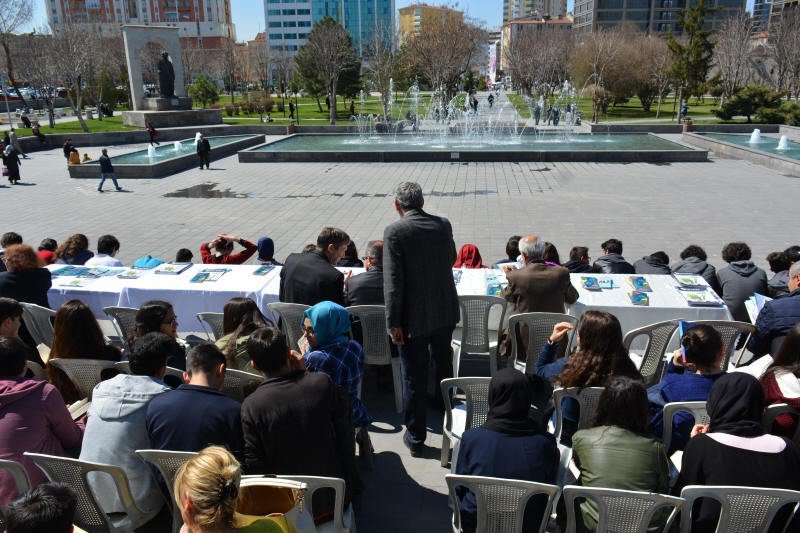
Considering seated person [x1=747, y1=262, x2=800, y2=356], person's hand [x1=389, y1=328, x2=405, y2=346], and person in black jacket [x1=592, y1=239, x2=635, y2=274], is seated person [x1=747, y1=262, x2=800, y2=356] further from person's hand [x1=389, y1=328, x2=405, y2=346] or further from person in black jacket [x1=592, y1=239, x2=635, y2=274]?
person's hand [x1=389, y1=328, x2=405, y2=346]

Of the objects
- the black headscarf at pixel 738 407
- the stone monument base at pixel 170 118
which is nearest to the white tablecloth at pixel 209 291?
the black headscarf at pixel 738 407

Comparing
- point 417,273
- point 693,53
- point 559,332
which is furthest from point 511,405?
point 693,53

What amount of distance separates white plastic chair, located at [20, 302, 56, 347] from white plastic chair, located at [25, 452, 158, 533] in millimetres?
2895

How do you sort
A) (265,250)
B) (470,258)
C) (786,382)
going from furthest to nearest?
1. (470,258)
2. (265,250)
3. (786,382)

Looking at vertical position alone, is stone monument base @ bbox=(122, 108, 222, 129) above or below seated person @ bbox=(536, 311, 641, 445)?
above

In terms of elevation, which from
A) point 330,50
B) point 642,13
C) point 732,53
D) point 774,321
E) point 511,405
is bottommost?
point 774,321

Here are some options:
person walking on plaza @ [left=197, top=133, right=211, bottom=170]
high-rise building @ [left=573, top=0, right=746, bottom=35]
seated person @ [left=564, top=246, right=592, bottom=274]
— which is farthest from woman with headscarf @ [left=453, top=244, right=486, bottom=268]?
high-rise building @ [left=573, top=0, right=746, bottom=35]

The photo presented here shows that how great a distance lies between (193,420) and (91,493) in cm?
60

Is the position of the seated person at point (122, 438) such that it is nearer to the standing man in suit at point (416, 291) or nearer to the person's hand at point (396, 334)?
the person's hand at point (396, 334)

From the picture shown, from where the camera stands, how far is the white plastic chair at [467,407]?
3681 mm

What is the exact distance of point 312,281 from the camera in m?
5.22

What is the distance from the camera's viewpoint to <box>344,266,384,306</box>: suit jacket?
5.42m

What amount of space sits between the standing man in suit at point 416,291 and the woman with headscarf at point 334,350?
0.34 meters

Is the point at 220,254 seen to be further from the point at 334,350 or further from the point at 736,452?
the point at 736,452
